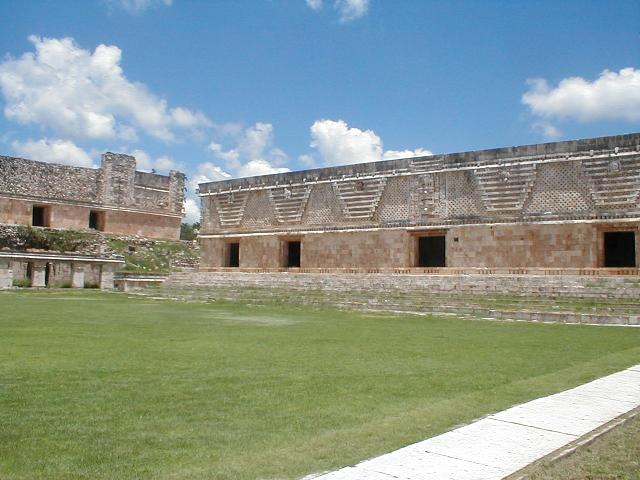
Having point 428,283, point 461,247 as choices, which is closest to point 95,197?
point 461,247

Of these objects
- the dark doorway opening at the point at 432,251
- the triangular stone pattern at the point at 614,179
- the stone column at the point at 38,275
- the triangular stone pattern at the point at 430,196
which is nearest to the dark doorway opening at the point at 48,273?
the stone column at the point at 38,275

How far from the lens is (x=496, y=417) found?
14.4 ft

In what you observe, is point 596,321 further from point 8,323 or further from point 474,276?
point 8,323

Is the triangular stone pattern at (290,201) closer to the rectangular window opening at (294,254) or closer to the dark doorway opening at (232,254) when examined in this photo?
the rectangular window opening at (294,254)

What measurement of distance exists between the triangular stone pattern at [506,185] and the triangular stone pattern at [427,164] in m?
1.42

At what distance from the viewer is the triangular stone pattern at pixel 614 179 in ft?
56.6

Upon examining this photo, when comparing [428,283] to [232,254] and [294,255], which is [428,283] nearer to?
[294,255]

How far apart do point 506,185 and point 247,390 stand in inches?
630

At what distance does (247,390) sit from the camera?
5.16m

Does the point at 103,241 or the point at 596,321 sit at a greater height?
the point at 103,241

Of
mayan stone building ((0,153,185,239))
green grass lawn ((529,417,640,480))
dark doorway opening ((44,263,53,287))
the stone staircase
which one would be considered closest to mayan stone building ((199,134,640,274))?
the stone staircase

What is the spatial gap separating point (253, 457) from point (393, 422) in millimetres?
1196

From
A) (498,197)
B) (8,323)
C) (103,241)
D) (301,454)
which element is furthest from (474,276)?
(103,241)

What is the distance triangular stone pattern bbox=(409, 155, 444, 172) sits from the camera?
826 inches
